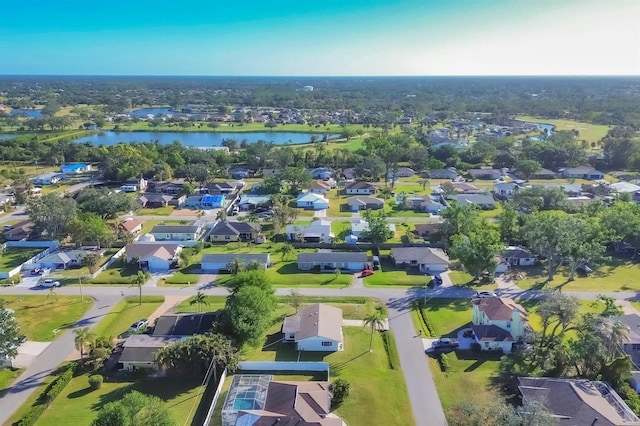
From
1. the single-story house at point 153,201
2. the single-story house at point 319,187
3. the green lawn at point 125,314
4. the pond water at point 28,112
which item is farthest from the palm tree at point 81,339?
the pond water at point 28,112

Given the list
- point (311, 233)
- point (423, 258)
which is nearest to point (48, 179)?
point (311, 233)

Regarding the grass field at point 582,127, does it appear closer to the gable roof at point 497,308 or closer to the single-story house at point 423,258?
the single-story house at point 423,258

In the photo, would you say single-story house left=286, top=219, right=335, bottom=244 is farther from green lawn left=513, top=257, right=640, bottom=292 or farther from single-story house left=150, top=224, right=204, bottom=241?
green lawn left=513, top=257, right=640, bottom=292

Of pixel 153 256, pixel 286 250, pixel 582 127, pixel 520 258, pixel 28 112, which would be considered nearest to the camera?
pixel 153 256

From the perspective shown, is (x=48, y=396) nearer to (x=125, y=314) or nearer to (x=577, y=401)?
(x=125, y=314)

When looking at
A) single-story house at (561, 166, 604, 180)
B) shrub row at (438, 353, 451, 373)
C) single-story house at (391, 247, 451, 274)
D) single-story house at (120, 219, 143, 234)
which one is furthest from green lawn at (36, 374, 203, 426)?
single-story house at (561, 166, 604, 180)
